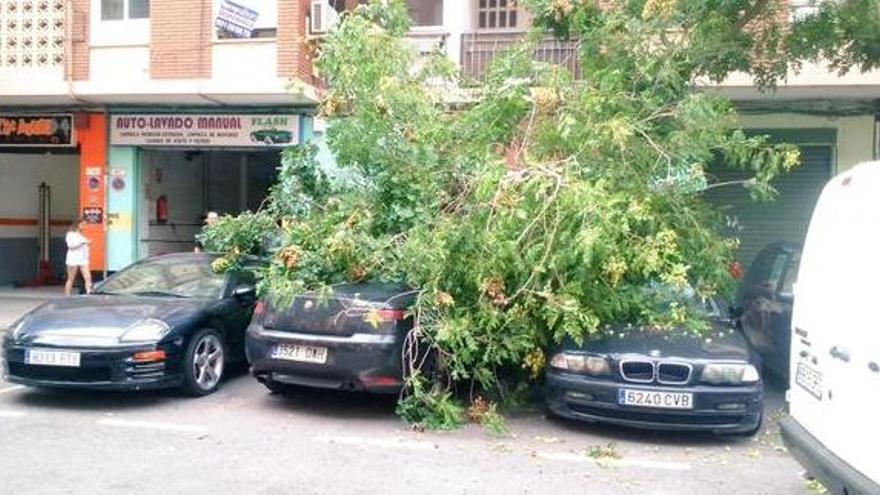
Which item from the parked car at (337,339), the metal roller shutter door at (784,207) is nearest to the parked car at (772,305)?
the parked car at (337,339)

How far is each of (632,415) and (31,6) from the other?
1301 centimetres

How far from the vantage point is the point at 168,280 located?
336 inches

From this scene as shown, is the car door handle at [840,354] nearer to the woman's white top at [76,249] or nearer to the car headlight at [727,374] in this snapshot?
the car headlight at [727,374]

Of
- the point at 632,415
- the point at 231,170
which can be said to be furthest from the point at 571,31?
the point at 231,170

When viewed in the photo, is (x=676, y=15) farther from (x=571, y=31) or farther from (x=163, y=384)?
(x=163, y=384)

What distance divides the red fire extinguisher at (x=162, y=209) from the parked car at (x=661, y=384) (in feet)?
38.0

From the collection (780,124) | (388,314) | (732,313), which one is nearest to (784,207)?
(780,124)

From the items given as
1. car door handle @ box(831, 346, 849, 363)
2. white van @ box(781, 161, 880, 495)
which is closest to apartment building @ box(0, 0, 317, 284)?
white van @ box(781, 161, 880, 495)

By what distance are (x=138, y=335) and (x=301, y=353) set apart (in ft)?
4.80

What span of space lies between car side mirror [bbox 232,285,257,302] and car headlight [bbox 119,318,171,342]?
3.85 ft

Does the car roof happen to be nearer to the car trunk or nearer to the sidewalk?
the car trunk

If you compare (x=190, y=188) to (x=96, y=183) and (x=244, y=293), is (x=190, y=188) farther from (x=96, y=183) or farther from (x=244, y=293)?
(x=244, y=293)

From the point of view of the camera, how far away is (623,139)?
7035 millimetres

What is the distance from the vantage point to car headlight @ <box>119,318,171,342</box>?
7.16 m
